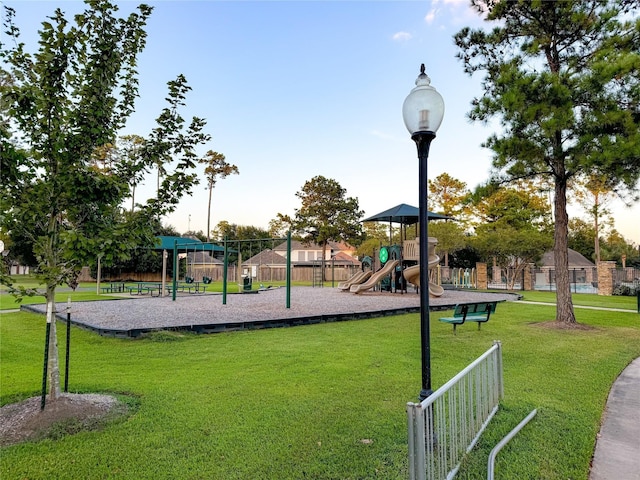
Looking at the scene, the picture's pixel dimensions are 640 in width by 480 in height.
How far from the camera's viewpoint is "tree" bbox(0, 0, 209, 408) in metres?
3.79

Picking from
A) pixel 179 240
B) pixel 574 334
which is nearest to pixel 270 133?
pixel 179 240

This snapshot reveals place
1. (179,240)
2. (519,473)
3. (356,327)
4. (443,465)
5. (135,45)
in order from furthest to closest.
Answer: (179,240), (356,327), (135,45), (519,473), (443,465)

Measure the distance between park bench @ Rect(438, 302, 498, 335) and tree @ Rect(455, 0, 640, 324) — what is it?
2610 mm

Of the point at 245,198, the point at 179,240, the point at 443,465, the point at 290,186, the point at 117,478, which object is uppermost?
the point at 290,186

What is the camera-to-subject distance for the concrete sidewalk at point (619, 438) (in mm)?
2908

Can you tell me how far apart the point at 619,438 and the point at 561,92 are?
26.9 feet

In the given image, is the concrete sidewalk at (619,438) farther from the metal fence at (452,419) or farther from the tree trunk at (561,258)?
the tree trunk at (561,258)

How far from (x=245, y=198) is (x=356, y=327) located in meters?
26.9

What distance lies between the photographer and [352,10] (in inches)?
428

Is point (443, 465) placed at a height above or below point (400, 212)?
below

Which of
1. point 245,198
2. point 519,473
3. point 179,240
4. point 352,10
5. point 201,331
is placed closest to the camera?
point 519,473

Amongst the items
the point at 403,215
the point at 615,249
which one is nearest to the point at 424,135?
the point at 403,215

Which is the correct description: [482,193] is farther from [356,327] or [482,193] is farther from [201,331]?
[201,331]

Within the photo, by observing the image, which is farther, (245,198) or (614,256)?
(614,256)
